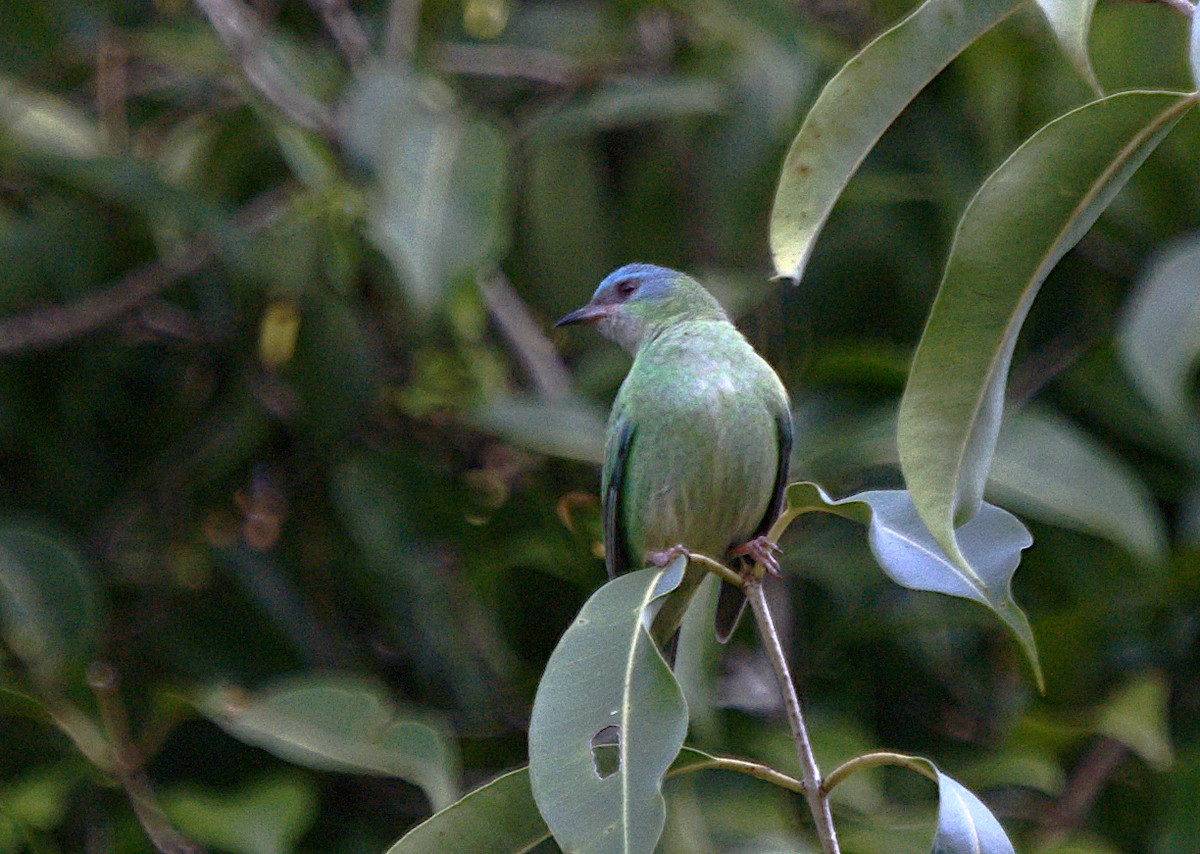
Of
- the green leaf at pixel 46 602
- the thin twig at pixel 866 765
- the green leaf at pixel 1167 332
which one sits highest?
the green leaf at pixel 1167 332

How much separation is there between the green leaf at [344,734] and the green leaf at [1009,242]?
151cm

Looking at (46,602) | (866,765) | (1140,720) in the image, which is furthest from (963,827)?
(46,602)

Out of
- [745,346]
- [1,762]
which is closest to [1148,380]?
[745,346]

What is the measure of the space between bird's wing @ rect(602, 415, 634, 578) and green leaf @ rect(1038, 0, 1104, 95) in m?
1.75

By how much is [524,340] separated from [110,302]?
1443 millimetres

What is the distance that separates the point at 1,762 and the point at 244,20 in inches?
103

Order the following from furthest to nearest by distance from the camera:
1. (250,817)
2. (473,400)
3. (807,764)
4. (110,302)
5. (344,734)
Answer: (110,302) < (473,400) < (250,817) < (344,734) < (807,764)

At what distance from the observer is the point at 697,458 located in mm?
3492

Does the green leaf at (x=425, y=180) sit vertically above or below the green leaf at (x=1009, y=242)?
below

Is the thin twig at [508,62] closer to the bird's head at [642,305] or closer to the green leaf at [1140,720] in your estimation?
the bird's head at [642,305]

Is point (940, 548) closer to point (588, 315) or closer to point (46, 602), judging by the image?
point (588, 315)

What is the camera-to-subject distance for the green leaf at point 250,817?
3.63 meters

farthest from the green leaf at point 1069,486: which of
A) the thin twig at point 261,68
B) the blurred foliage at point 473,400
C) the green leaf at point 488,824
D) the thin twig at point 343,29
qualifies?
the thin twig at point 343,29

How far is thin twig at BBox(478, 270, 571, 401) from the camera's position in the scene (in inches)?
208
